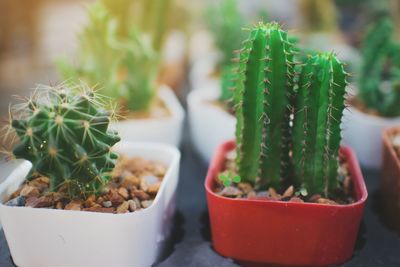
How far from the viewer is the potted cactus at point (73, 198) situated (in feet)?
2.94

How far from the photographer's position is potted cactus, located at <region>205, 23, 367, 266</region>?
961mm

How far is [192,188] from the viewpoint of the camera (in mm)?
1390

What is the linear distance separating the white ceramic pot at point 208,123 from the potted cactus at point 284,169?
345 millimetres

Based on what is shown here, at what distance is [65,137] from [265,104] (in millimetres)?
385

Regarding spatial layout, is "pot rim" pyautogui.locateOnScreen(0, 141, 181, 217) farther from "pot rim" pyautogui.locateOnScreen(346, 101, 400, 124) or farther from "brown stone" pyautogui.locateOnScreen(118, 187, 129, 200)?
"pot rim" pyautogui.locateOnScreen(346, 101, 400, 124)

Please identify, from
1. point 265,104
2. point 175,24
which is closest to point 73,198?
point 265,104

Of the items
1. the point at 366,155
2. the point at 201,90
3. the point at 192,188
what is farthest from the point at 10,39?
the point at 366,155

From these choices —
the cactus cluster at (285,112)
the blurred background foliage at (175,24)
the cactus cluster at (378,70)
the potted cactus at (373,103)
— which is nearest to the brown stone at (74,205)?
the cactus cluster at (285,112)

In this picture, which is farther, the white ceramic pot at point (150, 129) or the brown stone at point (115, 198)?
the white ceramic pot at point (150, 129)

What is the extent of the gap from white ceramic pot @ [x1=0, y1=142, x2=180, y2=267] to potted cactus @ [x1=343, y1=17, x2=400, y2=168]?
68 centimetres

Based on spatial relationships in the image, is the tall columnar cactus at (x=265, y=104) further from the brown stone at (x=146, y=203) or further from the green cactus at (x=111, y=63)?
the green cactus at (x=111, y=63)

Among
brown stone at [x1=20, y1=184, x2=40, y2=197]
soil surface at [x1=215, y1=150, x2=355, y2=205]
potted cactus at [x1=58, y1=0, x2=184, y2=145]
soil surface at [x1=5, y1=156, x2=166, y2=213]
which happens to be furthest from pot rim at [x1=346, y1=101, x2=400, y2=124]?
brown stone at [x1=20, y1=184, x2=40, y2=197]

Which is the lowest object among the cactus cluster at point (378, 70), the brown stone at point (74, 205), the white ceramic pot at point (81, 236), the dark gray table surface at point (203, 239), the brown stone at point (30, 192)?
the dark gray table surface at point (203, 239)

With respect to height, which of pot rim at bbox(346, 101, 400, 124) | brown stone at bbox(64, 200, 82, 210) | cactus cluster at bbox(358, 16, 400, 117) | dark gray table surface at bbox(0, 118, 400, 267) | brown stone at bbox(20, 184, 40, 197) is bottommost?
dark gray table surface at bbox(0, 118, 400, 267)
